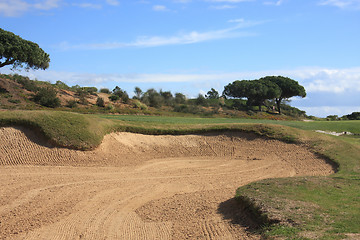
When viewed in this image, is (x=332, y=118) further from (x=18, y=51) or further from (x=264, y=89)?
(x=18, y=51)

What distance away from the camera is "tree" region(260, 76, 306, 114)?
8825cm

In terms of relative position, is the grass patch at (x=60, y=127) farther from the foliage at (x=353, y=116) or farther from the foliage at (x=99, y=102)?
the foliage at (x=353, y=116)

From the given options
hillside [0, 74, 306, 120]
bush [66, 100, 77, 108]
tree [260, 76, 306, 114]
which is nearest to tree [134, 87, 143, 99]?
hillside [0, 74, 306, 120]

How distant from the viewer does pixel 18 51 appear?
4772cm

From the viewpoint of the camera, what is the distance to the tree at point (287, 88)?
8825cm

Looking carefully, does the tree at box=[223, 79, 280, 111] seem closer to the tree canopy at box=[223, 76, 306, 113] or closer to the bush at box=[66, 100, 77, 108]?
the tree canopy at box=[223, 76, 306, 113]

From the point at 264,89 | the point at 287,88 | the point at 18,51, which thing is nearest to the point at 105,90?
the point at 18,51

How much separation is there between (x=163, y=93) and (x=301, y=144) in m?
57.0

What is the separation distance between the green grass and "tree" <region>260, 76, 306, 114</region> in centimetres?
6662

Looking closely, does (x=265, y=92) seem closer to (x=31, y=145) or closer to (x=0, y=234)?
(x=31, y=145)

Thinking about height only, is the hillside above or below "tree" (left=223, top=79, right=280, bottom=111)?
below

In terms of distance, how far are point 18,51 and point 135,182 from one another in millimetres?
40832

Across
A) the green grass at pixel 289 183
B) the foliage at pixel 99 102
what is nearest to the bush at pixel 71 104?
the foliage at pixel 99 102

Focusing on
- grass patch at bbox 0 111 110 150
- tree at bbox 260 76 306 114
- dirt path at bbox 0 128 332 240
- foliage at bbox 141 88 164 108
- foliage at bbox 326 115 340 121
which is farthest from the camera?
tree at bbox 260 76 306 114
